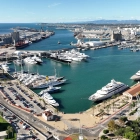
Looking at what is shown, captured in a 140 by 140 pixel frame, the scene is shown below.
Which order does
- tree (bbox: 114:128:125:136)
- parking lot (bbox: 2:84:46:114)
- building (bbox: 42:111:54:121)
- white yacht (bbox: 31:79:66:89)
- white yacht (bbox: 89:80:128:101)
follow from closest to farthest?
tree (bbox: 114:128:125:136) → building (bbox: 42:111:54:121) → parking lot (bbox: 2:84:46:114) → white yacht (bbox: 89:80:128:101) → white yacht (bbox: 31:79:66:89)

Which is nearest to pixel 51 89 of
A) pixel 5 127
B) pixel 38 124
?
pixel 38 124

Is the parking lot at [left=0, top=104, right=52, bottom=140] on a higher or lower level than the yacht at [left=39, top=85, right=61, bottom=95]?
lower

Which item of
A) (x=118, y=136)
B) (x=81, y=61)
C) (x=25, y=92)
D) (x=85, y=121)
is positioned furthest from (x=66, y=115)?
(x=81, y=61)

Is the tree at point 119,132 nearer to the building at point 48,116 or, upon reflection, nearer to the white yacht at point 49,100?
the building at point 48,116

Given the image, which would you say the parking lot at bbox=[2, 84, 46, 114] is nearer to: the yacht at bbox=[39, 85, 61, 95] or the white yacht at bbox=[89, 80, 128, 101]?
the yacht at bbox=[39, 85, 61, 95]

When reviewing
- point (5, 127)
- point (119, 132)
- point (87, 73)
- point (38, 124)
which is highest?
point (87, 73)

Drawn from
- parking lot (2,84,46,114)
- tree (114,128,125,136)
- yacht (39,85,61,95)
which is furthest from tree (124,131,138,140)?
yacht (39,85,61,95)

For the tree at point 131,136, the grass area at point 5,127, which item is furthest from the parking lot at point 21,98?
the tree at point 131,136

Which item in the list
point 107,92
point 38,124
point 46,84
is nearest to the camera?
point 38,124

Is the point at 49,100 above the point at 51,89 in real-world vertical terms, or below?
below

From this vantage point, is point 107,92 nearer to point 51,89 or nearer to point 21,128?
point 51,89

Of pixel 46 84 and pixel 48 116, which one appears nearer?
pixel 48 116
